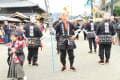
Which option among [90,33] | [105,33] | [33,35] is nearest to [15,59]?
[33,35]

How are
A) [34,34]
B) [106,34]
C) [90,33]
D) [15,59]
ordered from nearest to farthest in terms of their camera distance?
[15,59] → [34,34] → [106,34] → [90,33]

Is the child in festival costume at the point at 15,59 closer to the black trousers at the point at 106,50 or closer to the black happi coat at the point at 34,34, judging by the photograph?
the black happi coat at the point at 34,34

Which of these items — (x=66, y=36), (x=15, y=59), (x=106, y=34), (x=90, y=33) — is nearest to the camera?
(x=15, y=59)

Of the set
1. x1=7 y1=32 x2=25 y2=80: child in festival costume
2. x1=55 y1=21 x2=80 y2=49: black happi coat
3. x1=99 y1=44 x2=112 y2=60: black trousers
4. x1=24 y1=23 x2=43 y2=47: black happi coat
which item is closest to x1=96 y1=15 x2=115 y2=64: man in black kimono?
x1=99 y1=44 x2=112 y2=60: black trousers

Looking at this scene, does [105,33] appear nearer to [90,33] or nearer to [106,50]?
[106,50]

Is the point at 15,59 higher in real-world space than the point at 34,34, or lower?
lower

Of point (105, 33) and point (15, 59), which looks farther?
point (105, 33)

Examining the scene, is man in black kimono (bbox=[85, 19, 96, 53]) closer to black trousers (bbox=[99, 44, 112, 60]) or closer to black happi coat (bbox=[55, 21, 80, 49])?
black trousers (bbox=[99, 44, 112, 60])

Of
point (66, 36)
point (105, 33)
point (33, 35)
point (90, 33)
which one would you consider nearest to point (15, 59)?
point (66, 36)

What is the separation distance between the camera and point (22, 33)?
7.61m

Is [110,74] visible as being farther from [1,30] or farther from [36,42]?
[1,30]

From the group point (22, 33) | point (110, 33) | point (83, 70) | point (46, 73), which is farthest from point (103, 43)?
point (22, 33)

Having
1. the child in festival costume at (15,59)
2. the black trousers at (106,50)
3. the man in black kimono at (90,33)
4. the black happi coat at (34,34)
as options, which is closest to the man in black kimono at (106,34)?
the black trousers at (106,50)

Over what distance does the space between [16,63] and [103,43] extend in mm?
3662
